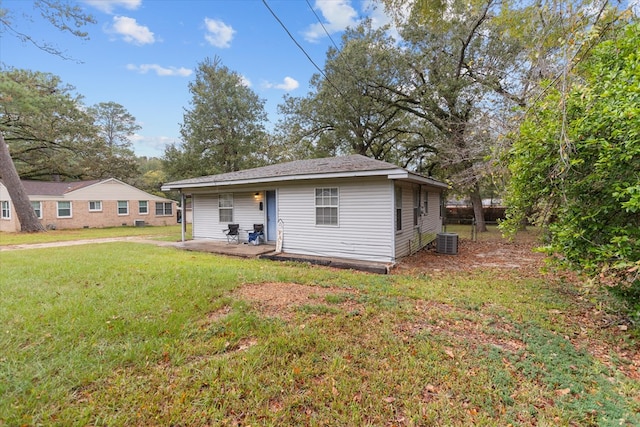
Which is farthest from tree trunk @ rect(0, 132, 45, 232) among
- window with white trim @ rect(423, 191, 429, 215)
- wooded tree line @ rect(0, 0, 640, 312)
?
window with white trim @ rect(423, 191, 429, 215)

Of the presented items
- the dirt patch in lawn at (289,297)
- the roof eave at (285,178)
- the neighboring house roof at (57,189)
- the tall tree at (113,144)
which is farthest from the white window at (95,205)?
the dirt patch in lawn at (289,297)

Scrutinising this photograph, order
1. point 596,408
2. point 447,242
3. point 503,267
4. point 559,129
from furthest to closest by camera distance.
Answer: point 447,242 < point 503,267 < point 559,129 < point 596,408

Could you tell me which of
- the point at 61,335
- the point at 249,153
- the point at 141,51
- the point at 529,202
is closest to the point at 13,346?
the point at 61,335

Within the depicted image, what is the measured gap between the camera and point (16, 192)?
1426 centimetres

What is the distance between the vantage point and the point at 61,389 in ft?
7.95

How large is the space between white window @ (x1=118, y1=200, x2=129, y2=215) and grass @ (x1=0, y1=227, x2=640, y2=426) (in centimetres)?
1784

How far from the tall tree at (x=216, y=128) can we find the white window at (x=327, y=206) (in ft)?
49.6

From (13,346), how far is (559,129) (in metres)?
6.85

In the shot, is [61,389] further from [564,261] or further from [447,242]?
[447,242]

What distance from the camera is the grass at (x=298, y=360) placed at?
2.24 m

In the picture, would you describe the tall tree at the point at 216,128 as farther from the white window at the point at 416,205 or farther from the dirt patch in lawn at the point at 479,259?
the dirt patch in lawn at the point at 479,259

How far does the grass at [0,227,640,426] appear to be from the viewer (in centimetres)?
224

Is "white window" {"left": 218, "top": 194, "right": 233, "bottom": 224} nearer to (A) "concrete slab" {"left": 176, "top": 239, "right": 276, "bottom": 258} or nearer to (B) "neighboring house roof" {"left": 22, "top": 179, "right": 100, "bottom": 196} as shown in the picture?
(A) "concrete slab" {"left": 176, "top": 239, "right": 276, "bottom": 258}

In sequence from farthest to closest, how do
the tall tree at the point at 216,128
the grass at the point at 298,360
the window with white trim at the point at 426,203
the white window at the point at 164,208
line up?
the white window at the point at 164,208
the tall tree at the point at 216,128
the window with white trim at the point at 426,203
the grass at the point at 298,360
